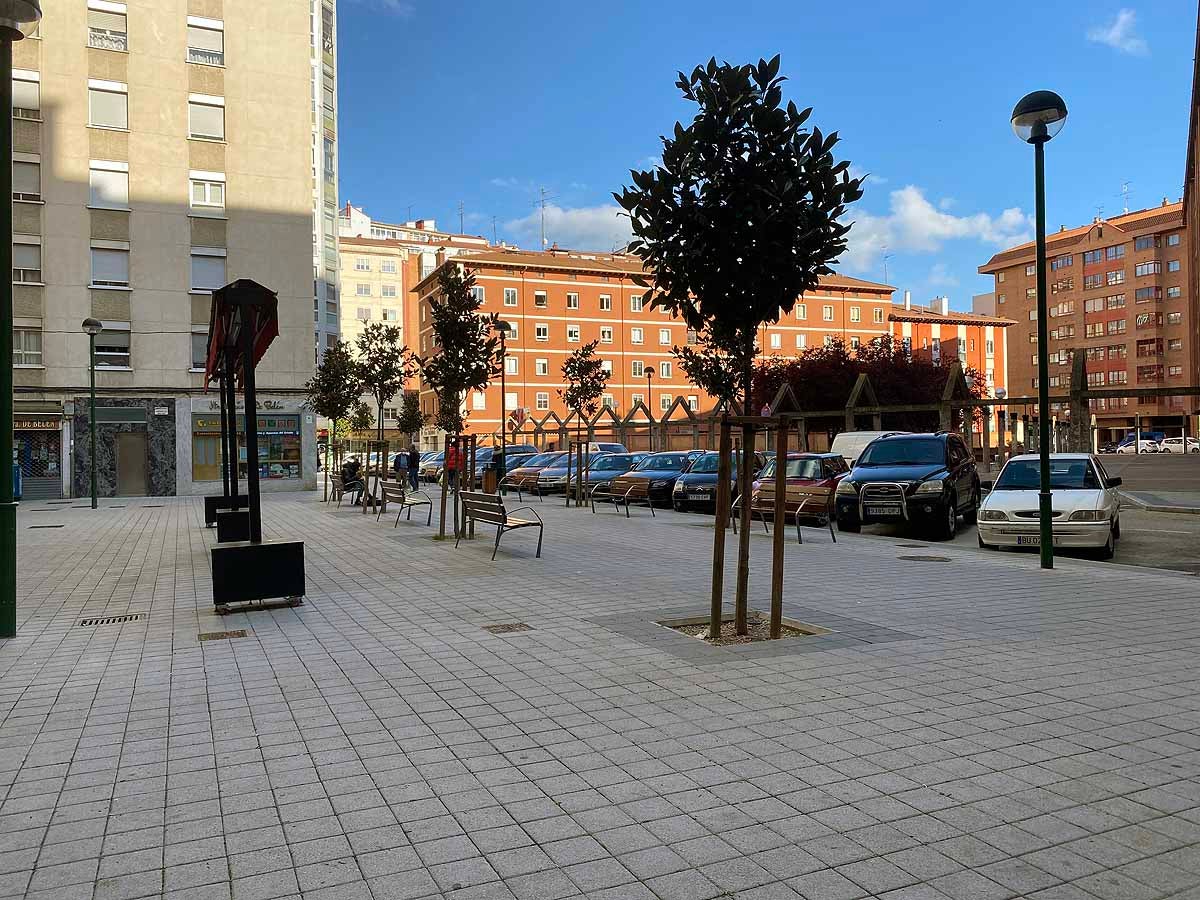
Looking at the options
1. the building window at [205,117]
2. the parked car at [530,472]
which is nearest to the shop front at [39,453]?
the building window at [205,117]

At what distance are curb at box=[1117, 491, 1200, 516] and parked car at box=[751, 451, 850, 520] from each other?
662cm

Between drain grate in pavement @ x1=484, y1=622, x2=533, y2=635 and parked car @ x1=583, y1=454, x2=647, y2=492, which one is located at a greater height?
parked car @ x1=583, y1=454, x2=647, y2=492

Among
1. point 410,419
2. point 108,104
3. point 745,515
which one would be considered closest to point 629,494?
point 410,419

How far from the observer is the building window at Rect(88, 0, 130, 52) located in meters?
34.5

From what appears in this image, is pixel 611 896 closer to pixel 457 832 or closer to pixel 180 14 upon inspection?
pixel 457 832

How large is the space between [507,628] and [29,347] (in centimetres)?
3266

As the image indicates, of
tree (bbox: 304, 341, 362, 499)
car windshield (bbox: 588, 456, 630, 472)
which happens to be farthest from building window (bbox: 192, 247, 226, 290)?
car windshield (bbox: 588, 456, 630, 472)

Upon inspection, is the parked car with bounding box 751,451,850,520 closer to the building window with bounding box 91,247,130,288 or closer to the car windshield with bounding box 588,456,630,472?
the car windshield with bounding box 588,456,630,472

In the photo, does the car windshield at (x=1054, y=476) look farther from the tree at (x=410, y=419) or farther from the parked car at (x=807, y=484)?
the tree at (x=410, y=419)

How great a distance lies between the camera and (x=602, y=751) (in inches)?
179

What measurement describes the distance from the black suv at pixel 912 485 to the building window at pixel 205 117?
30.5 m

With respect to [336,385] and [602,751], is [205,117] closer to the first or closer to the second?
[336,385]

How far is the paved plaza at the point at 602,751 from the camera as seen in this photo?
130 inches

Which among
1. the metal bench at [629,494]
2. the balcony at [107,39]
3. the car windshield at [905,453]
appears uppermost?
the balcony at [107,39]
